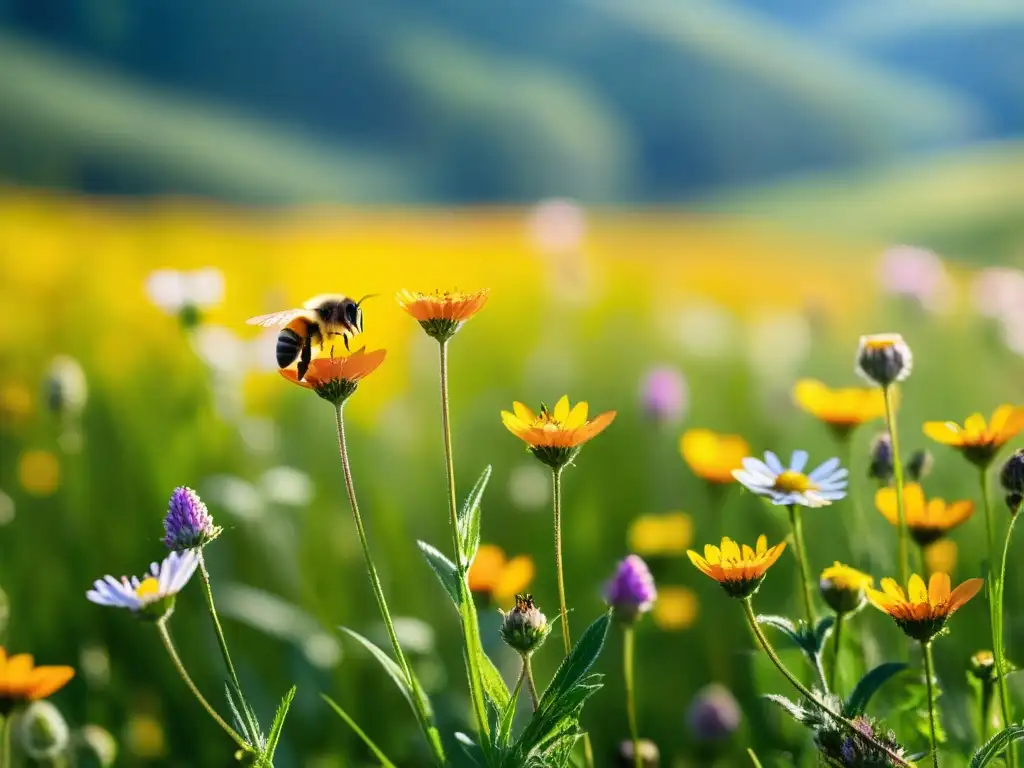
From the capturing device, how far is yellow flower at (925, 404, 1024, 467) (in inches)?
39.8

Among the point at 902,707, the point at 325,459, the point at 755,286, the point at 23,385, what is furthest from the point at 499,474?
the point at 755,286

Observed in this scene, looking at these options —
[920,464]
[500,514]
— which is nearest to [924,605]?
[920,464]

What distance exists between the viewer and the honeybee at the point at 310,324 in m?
1.21

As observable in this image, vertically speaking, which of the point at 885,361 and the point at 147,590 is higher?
the point at 885,361

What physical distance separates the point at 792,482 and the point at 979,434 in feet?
0.62

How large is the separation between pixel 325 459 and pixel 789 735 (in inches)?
69.6

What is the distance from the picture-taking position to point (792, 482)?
3.40 feet

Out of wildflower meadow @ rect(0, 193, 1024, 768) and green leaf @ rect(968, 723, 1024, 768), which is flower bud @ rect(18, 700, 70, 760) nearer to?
wildflower meadow @ rect(0, 193, 1024, 768)

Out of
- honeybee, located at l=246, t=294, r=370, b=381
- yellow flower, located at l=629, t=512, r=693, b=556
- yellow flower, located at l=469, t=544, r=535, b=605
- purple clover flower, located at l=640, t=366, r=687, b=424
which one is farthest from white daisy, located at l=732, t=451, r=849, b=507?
purple clover flower, located at l=640, t=366, r=687, b=424

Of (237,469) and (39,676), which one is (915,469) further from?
(237,469)

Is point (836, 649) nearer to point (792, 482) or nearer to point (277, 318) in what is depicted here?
point (792, 482)

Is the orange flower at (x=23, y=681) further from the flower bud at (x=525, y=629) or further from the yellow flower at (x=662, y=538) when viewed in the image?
the yellow flower at (x=662, y=538)

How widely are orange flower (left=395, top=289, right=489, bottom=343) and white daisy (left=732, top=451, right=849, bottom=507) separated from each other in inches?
11.6

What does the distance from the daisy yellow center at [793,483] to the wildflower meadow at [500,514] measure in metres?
0.01
